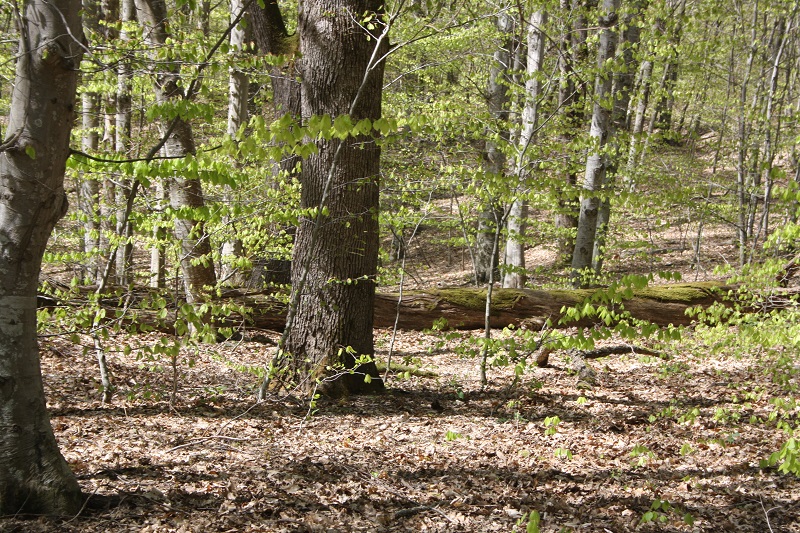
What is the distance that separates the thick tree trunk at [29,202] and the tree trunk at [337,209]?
2.86 metres

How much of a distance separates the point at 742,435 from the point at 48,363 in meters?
6.96

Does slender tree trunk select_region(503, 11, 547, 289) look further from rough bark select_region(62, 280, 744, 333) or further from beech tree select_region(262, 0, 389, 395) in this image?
beech tree select_region(262, 0, 389, 395)

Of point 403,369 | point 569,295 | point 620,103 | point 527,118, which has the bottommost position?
point 403,369

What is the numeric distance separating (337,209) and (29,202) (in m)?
3.29

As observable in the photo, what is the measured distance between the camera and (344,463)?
446cm

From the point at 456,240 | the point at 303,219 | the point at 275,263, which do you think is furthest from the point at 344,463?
the point at 456,240

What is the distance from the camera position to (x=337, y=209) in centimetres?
570

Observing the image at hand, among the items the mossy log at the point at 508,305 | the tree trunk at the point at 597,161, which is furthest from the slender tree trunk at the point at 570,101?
the mossy log at the point at 508,305

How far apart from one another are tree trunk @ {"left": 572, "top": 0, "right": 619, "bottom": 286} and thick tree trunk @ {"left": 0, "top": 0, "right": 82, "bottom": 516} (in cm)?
635

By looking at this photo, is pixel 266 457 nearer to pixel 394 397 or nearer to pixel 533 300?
pixel 394 397

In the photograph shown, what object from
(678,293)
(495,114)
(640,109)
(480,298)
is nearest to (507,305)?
(480,298)

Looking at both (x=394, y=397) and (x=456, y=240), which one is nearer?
(x=394, y=397)

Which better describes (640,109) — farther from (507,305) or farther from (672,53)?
(507,305)

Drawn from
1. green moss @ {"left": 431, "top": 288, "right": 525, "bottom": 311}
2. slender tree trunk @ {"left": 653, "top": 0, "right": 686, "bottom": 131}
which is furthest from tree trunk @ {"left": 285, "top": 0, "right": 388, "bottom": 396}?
slender tree trunk @ {"left": 653, "top": 0, "right": 686, "bottom": 131}
